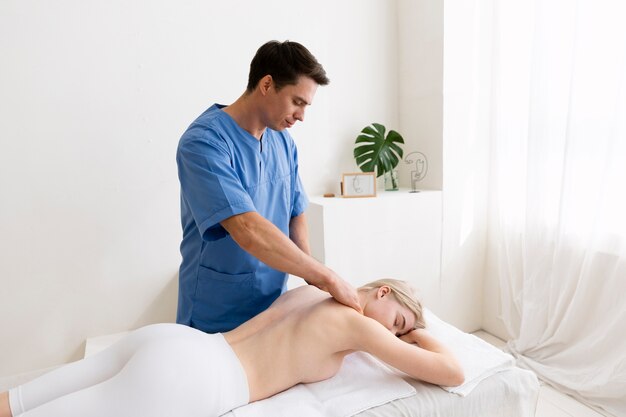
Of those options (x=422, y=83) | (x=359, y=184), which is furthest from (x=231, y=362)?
(x=422, y=83)

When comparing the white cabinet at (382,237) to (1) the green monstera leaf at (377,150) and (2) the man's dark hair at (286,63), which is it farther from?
(2) the man's dark hair at (286,63)

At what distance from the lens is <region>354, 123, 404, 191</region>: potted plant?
2613 millimetres

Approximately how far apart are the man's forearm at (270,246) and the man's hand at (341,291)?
40 millimetres

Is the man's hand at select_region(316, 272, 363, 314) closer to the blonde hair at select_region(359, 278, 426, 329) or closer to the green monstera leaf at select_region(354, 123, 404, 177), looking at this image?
the blonde hair at select_region(359, 278, 426, 329)

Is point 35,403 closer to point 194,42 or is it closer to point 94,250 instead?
point 94,250

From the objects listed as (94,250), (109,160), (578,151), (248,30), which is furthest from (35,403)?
(578,151)

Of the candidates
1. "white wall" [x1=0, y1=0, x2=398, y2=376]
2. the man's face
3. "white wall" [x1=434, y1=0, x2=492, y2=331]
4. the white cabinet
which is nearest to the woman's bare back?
the man's face

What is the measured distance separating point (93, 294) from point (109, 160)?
68 cm

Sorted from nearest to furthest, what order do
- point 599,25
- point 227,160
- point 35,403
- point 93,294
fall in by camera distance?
point 35,403 < point 227,160 < point 599,25 < point 93,294

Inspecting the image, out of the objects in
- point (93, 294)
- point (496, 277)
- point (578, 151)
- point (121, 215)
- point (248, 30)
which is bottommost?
point (496, 277)

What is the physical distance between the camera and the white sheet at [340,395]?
1.12 meters

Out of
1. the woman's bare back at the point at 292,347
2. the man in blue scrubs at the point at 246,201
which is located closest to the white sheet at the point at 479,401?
the woman's bare back at the point at 292,347

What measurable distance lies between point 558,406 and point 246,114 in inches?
77.1

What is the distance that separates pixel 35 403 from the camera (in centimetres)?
106
